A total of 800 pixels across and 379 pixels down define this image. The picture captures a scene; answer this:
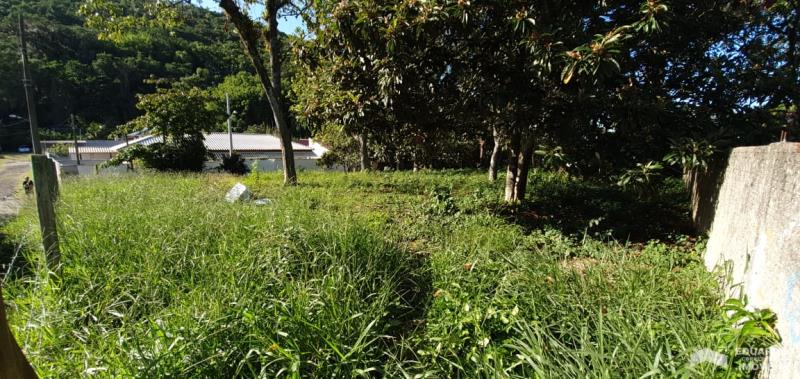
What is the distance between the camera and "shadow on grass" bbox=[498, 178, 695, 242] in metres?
4.82

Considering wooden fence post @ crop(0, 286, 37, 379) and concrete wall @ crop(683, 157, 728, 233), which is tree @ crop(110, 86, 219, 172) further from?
concrete wall @ crop(683, 157, 728, 233)

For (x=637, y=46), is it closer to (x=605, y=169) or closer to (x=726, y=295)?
(x=605, y=169)

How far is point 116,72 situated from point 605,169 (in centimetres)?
7095

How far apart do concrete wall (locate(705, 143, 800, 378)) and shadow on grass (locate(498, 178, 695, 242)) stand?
1.17m

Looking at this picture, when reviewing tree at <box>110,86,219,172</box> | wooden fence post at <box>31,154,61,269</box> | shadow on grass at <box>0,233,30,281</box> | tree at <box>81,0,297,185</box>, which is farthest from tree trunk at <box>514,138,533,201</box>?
tree at <box>110,86,219,172</box>

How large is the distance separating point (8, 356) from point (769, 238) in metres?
3.65

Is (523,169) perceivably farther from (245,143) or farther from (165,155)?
(245,143)

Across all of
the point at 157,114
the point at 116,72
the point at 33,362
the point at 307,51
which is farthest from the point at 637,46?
the point at 116,72

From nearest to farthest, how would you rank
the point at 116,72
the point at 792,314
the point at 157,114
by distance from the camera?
the point at 792,314, the point at 157,114, the point at 116,72

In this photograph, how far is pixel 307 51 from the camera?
6.26m

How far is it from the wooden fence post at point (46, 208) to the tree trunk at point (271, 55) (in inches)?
263

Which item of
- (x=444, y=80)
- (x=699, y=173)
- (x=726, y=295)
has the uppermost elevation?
(x=444, y=80)

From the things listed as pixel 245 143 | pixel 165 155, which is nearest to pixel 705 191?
pixel 165 155

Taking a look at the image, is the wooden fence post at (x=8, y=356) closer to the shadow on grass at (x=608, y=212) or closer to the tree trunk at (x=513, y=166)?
the shadow on grass at (x=608, y=212)
